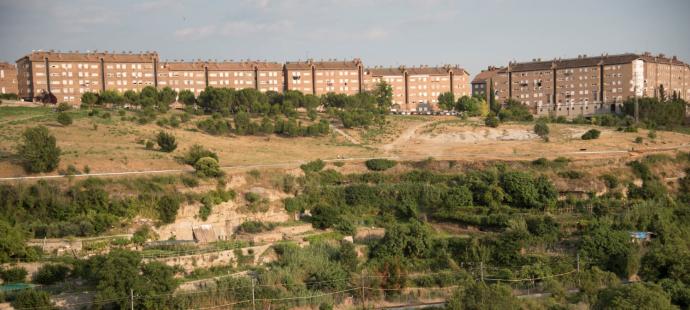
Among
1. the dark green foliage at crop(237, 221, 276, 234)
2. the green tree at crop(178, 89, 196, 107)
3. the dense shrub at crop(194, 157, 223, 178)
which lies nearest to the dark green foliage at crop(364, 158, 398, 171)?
the dense shrub at crop(194, 157, 223, 178)

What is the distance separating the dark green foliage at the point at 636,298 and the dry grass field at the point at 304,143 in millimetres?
26151

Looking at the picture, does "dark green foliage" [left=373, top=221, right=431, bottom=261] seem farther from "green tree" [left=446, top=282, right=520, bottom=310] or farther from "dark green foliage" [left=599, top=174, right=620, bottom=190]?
"dark green foliage" [left=599, top=174, right=620, bottom=190]

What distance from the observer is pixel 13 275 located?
28.4 m

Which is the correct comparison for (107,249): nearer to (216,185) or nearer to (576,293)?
(216,185)

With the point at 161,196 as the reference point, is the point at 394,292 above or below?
below

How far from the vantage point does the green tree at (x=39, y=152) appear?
40062 millimetres

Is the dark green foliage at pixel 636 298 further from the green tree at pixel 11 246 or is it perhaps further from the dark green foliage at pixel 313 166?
the dark green foliage at pixel 313 166

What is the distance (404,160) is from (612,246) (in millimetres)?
20061

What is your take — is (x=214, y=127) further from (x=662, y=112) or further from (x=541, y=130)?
(x=662, y=112)

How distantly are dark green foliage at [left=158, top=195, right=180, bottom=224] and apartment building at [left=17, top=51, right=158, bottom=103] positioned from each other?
2089 inches

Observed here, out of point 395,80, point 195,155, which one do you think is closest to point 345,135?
point 195,155

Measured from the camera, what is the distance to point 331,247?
3422 centimetres

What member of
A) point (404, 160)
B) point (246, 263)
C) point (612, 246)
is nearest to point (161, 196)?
point (246, 263)

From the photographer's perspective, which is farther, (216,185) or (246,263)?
(216,185)
